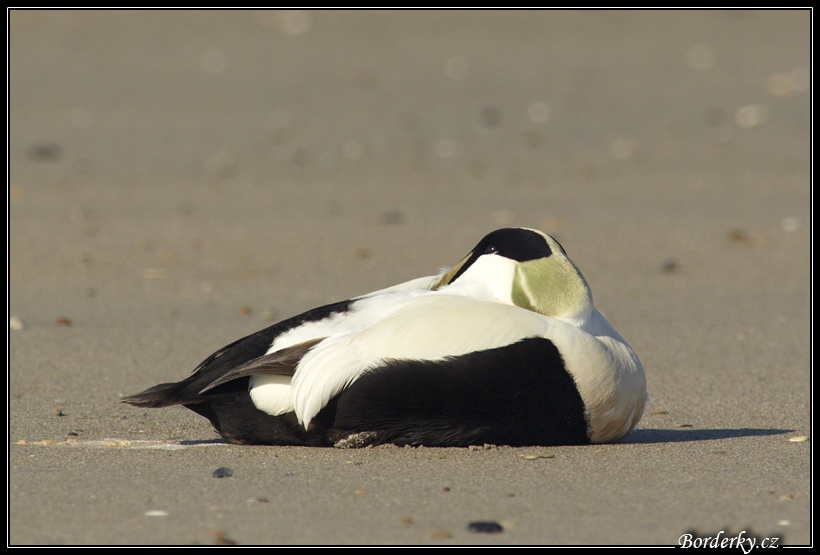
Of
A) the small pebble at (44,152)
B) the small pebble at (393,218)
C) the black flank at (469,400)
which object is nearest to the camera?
the black flank at (469,400)

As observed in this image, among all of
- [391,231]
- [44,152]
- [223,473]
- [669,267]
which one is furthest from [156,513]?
[44,152]

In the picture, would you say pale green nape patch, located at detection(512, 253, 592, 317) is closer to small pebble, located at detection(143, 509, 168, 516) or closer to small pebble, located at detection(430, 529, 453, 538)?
small pebble, located at detection(430, 529, 453, 538)

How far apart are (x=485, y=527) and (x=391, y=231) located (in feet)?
19.6

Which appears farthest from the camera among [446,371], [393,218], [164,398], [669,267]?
[393,218]

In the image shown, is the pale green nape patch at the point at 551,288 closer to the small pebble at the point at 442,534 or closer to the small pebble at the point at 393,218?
the small pebble at the point at 442,534

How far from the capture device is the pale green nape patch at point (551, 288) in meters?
3.71

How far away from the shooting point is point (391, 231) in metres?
8.76

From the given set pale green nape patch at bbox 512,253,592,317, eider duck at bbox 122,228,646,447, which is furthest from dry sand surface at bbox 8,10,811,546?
pale green nape patch at bbox 512,253,592,317

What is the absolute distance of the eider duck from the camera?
3.50 metres

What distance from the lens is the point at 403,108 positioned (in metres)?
12.8

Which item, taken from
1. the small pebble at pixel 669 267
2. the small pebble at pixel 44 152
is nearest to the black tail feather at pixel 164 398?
the small pebble at pixel 669 267

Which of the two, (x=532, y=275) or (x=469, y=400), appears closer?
(x=469, y=400)

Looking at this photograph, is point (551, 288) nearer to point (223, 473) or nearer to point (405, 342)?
point (405, 342)

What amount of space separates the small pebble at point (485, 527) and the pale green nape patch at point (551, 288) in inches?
39.7
